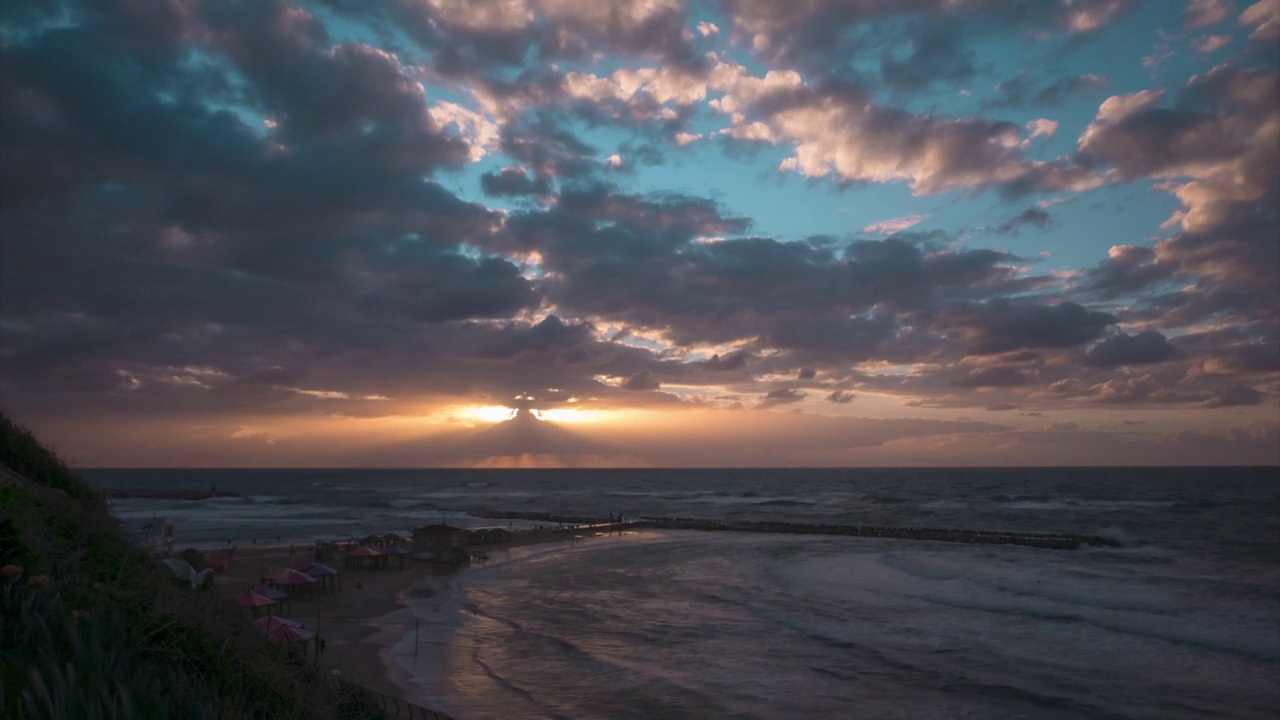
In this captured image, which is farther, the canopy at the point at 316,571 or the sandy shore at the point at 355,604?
the canopy at the point at 316,571

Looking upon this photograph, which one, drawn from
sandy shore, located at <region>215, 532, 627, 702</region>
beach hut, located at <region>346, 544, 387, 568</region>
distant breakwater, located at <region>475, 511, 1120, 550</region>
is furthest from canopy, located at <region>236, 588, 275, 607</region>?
distant breakwater, located at <region>475, 511, 1120, 550</region>

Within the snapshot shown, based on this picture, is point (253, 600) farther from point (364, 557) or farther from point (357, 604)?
point (364, 557)

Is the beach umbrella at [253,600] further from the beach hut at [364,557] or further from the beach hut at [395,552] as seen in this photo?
the beach hut at [395,552]

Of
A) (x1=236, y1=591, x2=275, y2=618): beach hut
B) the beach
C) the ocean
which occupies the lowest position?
the ocean

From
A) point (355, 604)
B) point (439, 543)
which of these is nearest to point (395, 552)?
point (439, 543)

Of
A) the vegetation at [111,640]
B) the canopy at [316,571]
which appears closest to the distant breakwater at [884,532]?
the canopy at [316,571]

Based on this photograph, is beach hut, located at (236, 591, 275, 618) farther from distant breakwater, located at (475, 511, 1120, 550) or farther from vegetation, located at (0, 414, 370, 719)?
distant breakwater, located at (475, 511, 1120, 550)
